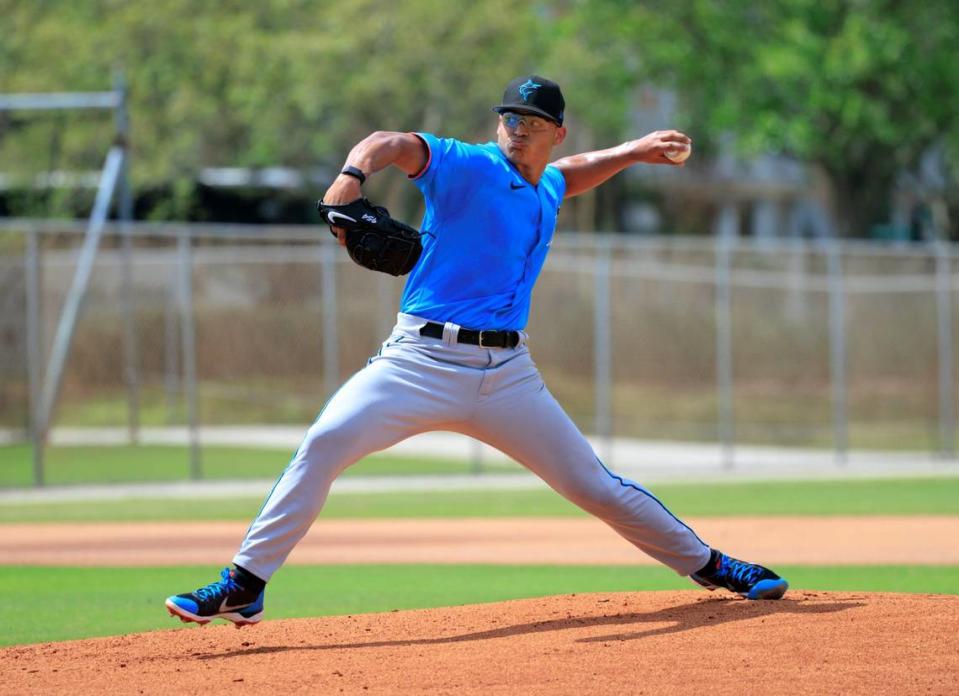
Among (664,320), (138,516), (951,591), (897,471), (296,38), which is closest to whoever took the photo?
(951,591)

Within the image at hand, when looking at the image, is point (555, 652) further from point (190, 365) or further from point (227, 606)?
point (190, 365)

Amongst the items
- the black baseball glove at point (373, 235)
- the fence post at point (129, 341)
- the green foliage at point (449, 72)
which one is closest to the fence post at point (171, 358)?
the fence post at point (129, 341)

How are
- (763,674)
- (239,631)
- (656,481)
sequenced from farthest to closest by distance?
(656,481) → (239,631) → (763,674)

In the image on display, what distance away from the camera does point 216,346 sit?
20.8 metres

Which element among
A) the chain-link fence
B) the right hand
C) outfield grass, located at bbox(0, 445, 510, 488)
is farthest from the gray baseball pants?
outfield grass, located at bbox(0, 445, 510, 488)

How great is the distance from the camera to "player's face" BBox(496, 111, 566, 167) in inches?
238

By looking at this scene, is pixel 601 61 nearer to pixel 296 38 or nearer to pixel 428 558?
pixel 296 38

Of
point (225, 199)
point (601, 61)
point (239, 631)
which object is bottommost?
point (239, 631)

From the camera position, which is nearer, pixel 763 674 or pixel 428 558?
pixel 763 674

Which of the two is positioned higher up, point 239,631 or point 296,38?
point 296,38

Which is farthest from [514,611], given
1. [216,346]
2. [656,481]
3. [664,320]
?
[664,320]

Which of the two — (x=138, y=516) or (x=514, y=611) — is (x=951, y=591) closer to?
(x=514, y=611)

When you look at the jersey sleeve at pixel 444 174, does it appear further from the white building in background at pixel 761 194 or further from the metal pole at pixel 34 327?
the white building in background at pixel 761 194

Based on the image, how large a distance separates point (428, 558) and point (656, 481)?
7351 millimetres
